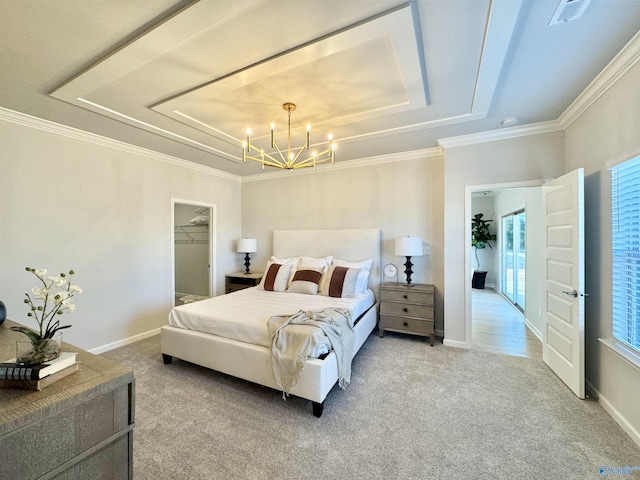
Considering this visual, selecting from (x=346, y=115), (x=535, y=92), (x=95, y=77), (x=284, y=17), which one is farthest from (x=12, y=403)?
(x=535, y=92)

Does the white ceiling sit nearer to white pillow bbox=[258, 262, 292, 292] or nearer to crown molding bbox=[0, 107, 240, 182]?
crown molding bbox=[0, 107, 240, 182]

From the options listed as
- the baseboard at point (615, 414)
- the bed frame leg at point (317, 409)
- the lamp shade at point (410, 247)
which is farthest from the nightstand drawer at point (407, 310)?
the bed frame leg at point (317, 409)

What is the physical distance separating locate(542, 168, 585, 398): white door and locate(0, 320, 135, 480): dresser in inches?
130

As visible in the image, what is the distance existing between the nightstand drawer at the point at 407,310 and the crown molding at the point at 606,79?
254 cm

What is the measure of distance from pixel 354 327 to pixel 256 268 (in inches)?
→ 114

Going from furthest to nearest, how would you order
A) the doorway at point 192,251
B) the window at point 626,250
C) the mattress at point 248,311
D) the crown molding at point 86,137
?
1. the doorway at point 192,251
2. the crown molding at point 86,137
3. the mattress at point 248,311
4. the window at point 626,250

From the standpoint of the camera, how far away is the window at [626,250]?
74.5 inches

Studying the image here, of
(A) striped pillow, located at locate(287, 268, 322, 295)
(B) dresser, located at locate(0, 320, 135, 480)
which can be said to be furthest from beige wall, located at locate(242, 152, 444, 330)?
(B) dresser, located at locate(0, 320, 135, 480)

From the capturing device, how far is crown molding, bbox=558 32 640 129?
1784 mm

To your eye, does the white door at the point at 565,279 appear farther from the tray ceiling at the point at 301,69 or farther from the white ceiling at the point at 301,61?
the tray ceiling at the point at 301,69

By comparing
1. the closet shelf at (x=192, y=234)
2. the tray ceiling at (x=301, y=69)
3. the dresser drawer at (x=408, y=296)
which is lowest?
the dresser drawer at (x=408, y=296)

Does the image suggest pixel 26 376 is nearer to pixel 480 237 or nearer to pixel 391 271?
pixel 391 271

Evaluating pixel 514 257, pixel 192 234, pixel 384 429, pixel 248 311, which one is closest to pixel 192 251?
pixel 192 234

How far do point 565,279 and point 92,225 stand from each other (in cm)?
518
